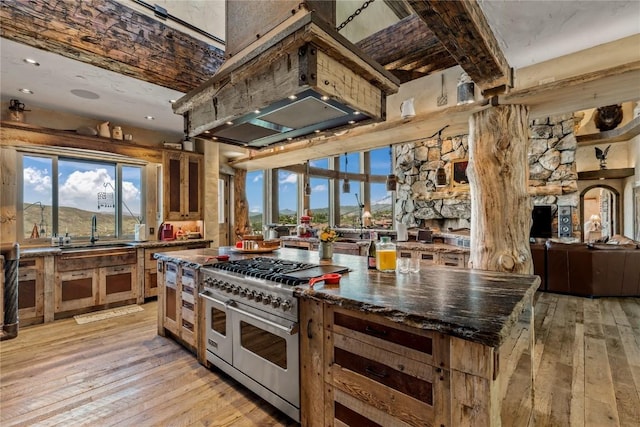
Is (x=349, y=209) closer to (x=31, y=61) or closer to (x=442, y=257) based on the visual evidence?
(x=442, y=257)

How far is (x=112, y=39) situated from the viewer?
193 centimetres

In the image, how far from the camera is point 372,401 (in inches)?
58.0

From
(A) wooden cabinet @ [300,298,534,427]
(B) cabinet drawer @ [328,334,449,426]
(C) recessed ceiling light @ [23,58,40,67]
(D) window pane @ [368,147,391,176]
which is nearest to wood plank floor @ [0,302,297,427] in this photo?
(A) wooden cabinet @ [300,298,534,427]

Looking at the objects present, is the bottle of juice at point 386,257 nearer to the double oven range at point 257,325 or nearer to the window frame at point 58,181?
the double oven range at point 257,325

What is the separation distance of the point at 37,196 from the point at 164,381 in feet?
12.0

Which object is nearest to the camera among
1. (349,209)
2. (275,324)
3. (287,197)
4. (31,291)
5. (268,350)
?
(275,324)

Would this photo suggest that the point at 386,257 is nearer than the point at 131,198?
Yes

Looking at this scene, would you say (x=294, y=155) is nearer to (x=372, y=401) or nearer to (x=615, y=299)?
(x=372, y=401)

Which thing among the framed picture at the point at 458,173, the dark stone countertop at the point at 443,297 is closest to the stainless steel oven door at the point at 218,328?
the dark stone countertop at the point at 443,297

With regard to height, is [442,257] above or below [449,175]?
below

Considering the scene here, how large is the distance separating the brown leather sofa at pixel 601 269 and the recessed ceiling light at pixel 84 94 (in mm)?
7523

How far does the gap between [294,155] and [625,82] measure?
3979 mm

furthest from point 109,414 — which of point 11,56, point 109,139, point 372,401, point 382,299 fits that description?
point 109,139

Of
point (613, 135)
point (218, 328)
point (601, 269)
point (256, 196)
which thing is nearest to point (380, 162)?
point (256, 196)
